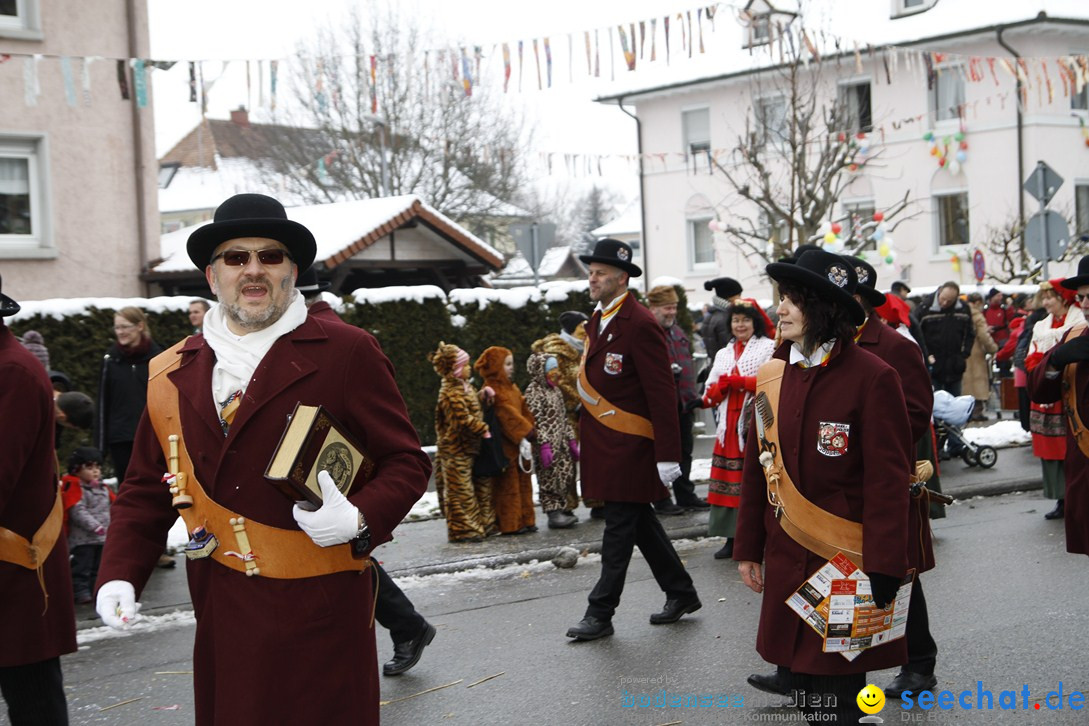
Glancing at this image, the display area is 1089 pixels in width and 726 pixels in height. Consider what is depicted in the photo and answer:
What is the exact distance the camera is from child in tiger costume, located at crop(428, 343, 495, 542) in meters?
9.53

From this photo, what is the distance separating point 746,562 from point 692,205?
3250cm

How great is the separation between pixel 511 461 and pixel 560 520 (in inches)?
30.1

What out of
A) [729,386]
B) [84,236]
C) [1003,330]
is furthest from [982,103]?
[729,386]

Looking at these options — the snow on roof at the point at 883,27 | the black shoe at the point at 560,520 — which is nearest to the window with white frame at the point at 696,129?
the snow on roof at the point at 883,27

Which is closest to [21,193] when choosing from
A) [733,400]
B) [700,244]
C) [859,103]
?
[733,400]

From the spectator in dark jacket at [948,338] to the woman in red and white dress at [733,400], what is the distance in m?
8.06

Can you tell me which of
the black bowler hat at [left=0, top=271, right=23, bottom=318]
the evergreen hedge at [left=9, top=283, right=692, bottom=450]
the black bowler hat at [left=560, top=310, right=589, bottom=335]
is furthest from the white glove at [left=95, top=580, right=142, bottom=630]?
the evergreen hedge at [left=9, top=283, right=692, bottom=450]

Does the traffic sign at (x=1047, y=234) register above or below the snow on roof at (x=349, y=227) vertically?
below

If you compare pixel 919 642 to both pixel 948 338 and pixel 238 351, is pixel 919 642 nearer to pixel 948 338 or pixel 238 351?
pixel 238 351

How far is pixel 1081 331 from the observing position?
254 inches

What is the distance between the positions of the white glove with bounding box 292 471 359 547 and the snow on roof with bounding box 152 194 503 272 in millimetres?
14131

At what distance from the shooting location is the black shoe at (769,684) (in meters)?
5.35

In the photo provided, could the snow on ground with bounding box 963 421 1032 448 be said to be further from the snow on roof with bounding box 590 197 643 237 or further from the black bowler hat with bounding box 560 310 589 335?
the snow on roof with bounding box 590 197 643 237

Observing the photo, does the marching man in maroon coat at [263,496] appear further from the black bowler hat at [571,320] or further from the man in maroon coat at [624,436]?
the black bowler hat at [571,320]
